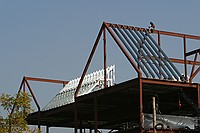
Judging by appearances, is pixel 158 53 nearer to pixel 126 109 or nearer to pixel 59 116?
pixel 126 109

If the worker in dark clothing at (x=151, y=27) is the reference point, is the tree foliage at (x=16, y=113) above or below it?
below

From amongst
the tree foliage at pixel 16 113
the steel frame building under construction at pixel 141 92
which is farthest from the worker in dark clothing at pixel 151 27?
the tree foliage at pixel 16 113

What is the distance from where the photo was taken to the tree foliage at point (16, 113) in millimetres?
35469

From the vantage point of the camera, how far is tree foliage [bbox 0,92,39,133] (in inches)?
1396

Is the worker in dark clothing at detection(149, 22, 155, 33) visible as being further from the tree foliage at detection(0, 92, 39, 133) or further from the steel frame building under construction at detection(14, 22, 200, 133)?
the tree foliage at detection(0, 92, 39, 133)

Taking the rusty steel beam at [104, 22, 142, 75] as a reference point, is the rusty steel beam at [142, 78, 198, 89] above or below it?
below

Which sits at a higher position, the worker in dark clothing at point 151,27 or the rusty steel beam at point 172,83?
the worker in dark clothing at point 151,27

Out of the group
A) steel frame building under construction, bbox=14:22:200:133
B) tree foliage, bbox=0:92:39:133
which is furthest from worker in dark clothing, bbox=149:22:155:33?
tree foliage, bbox=0:92:39:133

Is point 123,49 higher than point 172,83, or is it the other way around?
point 123,49

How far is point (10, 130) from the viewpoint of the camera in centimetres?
3541

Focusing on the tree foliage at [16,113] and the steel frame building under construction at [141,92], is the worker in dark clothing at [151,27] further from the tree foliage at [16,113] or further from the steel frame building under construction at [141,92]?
the tree foliage at [16,113]

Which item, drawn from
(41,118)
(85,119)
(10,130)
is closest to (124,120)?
(85,119)

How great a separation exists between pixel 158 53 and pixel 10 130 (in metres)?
10.7

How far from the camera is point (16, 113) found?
35719 mm
